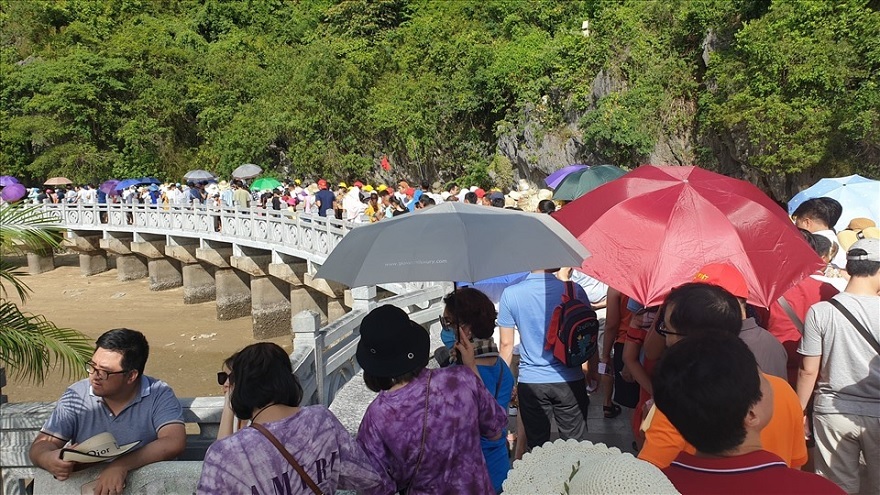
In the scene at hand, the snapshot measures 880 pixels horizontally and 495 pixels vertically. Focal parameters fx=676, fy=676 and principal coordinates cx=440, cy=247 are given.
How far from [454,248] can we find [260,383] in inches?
46.2

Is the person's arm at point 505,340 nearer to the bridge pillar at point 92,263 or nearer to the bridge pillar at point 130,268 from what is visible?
the bridge pillar at point 130,268

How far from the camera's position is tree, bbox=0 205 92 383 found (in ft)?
13.2

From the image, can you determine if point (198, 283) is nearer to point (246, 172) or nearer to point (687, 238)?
point (246, 172)

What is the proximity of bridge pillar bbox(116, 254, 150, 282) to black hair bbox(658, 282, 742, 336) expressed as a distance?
25012 mm

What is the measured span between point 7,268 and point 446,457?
3.34 meters

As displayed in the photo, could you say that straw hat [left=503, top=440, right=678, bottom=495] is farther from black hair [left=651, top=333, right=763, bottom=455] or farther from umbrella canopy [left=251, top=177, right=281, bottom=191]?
umbrella canopy [left=251, top=177, right=281, bottom=191]

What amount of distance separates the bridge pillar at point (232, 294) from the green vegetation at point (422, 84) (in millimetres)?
6938

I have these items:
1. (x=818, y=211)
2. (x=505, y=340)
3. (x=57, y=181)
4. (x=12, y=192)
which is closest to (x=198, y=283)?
(x=12, y=192)

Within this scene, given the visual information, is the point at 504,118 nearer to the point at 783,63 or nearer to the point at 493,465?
the point at 783,63

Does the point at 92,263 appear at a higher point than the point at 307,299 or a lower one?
higher

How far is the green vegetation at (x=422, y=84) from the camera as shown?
46.9 feet

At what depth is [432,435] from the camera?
8.26ft

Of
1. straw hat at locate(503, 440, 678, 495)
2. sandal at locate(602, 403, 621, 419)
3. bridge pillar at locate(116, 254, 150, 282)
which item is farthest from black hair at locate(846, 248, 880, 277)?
bridge pillar at locate(116, 254, 150, 282)

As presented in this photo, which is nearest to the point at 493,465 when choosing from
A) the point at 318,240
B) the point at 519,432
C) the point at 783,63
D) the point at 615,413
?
the point at 519,432
